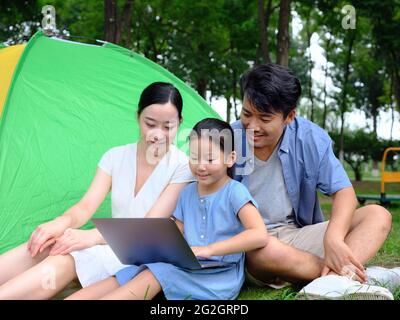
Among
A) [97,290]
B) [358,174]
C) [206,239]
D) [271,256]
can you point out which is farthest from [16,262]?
[358,174]

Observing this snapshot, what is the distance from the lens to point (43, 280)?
205cm

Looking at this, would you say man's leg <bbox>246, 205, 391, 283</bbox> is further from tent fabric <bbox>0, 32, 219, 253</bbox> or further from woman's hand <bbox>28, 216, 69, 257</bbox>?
tent fabric <bbox>0, 32, 219, 253</bbox>

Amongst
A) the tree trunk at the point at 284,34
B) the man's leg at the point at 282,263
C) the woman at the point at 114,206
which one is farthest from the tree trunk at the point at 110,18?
the man's leg at the point at 282,263

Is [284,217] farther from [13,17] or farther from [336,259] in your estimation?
[13,17]

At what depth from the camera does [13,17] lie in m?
8.91

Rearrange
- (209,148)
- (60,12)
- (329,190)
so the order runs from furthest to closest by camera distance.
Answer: (60,12) < (329,190) < (209,148)

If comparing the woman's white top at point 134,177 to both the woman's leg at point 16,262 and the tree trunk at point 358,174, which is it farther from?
the tree trunk at point 358,174

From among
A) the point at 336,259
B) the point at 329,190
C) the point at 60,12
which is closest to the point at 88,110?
the point at 329,190

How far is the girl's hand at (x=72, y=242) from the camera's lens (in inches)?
85.4

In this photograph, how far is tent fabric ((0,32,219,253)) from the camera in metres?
2.84

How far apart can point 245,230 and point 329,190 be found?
46 cm

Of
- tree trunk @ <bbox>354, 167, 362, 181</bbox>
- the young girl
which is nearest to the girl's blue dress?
the young girl

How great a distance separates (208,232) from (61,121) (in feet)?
4.40

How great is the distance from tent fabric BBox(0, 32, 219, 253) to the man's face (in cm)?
87
